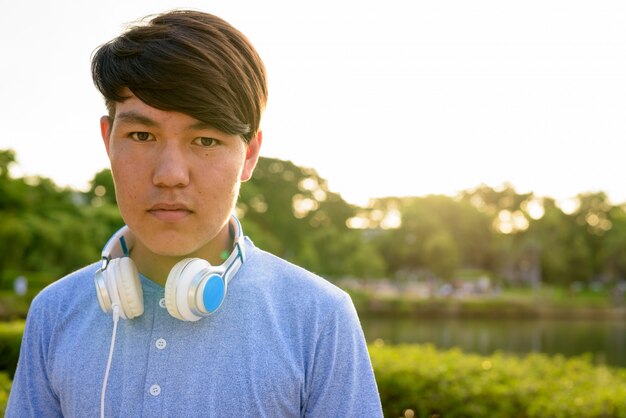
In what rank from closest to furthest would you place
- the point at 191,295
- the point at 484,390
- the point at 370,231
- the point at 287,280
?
1. the point at 191,295
2. the point at 287,280
3. the point at 484,390
4. the point at 370,231

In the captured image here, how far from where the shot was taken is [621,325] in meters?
35.5

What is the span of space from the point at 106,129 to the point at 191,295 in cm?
43

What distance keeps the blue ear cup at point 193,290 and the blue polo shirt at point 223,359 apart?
81 mm

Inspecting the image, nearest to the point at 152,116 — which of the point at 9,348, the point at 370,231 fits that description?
the point at 9,348

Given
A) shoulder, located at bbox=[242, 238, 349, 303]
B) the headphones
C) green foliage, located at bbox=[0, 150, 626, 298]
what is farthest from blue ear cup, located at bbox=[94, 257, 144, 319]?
green foliage, located at bbox=[0, 150, 626, 298]

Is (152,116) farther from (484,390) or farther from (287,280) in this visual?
(484,390)

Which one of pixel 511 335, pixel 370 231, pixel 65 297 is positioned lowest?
pixel 511 335

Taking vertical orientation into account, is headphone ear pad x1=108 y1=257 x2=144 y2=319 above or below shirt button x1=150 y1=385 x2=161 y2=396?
above

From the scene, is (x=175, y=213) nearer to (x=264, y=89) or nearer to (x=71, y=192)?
(x=264, y=89)

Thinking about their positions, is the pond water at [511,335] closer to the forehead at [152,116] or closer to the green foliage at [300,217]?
the green foliage at [300,217]

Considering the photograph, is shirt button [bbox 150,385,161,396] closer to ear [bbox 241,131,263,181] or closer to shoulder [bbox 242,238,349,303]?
shoulder [bbox 242,238,349,303]

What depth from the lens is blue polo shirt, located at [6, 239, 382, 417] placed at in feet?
4.25

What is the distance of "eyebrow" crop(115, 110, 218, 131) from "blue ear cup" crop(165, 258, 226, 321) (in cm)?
25

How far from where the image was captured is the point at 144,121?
1.31 m
